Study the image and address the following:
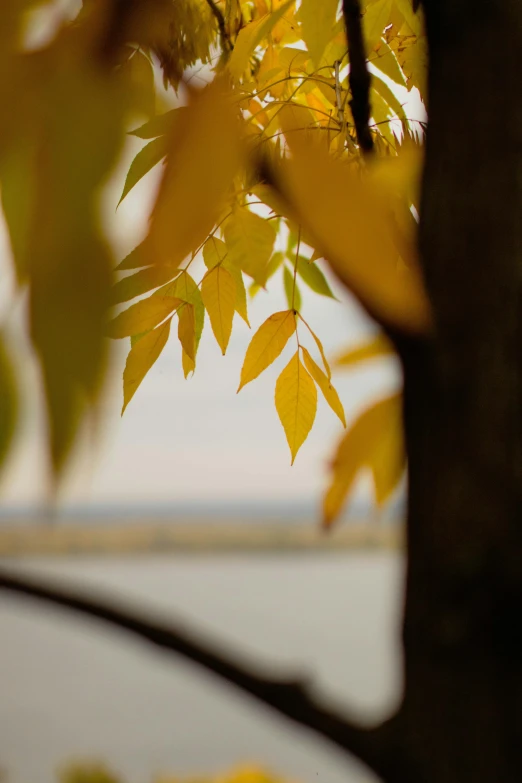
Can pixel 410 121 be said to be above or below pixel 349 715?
above

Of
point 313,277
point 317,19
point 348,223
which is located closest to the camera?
point 348,223

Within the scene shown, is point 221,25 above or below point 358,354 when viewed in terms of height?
above

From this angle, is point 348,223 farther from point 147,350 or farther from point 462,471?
point 147,350

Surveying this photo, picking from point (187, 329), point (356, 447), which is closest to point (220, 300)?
point (187, 329)

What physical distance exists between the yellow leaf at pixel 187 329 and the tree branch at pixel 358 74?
0.25ft

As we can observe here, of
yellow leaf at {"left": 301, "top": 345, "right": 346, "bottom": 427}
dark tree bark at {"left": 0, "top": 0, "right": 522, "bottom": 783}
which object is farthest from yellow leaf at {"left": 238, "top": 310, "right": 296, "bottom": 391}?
dark tree bark at {"left": 0, "top": 0, "right": 522, "bottom": 783}

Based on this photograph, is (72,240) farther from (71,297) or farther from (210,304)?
(210,304)

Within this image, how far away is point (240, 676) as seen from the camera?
0.11 m

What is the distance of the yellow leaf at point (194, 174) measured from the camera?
104 millimetres

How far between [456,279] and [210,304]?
143 millimetres

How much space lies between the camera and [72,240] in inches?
3.7

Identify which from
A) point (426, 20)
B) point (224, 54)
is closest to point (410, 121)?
point (224, 54)

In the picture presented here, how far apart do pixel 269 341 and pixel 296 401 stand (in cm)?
2

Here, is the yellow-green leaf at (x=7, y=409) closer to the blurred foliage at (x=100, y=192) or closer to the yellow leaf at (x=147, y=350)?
the blurred foliage at (x=100, y=192)
